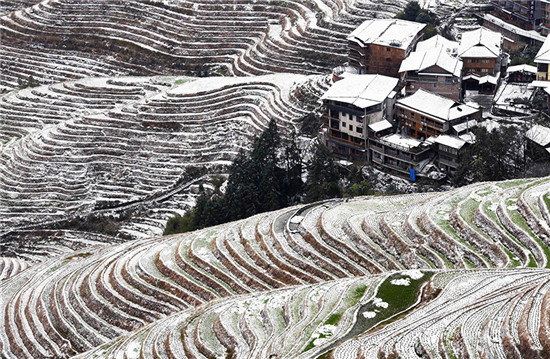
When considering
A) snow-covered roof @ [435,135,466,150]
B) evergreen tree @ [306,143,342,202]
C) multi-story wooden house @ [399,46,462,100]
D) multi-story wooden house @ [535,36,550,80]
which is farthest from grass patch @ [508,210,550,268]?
multi-story wooden house @ [535,36,550,80]

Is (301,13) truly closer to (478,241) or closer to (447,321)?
(478,241)

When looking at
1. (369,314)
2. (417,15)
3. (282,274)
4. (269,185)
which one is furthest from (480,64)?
(369,314)

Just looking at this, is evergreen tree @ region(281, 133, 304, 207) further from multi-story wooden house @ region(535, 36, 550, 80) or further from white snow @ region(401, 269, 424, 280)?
white snow @ region(401, 269, 424, 280)

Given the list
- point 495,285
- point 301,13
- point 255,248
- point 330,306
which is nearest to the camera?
point 495,285

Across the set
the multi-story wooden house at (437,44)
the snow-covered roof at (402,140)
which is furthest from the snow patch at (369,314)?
the multi-story wooden house at (437,44)

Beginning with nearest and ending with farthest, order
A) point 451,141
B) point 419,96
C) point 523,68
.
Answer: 1. point 451,141
2. point 419,96
3. point 523,68

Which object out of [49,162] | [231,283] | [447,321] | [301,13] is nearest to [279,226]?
[231,283]

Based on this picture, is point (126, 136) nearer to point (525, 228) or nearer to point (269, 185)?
point (269, 185)
